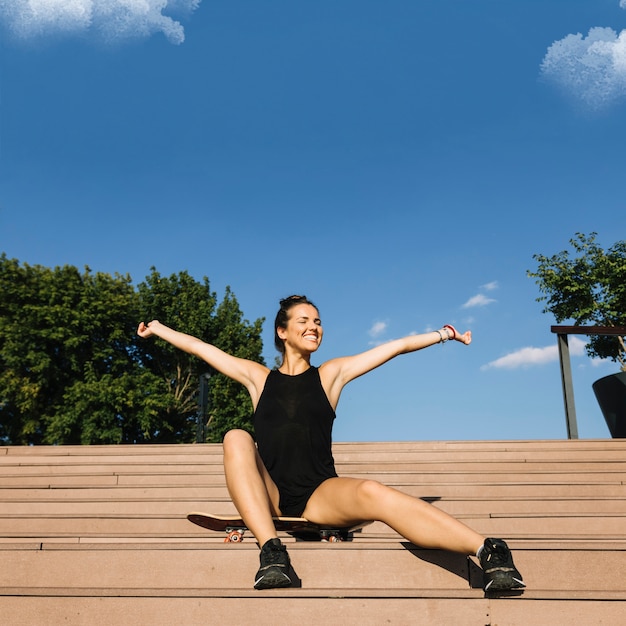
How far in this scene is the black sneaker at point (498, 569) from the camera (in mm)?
1970

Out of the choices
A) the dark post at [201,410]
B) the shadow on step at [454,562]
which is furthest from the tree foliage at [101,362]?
the shadow on step at [454,562]

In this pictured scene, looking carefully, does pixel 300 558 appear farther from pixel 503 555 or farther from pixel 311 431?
pixel 503 555

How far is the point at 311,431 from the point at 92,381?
20267mm

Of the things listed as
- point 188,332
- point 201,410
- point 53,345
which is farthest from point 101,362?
point 201,410

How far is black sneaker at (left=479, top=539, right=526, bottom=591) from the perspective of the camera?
1970mm

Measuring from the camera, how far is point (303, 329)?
2.97 m

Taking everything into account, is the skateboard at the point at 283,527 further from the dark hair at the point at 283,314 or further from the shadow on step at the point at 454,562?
the dark hair at the point at 283,314

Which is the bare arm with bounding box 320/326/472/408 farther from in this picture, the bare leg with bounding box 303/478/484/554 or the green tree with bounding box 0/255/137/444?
the green tree with bounding box 0/255/137/444

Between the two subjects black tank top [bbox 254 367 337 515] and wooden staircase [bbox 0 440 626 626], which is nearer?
wooden staircase [bbox 0 440 626 626]

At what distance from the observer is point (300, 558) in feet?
7.89

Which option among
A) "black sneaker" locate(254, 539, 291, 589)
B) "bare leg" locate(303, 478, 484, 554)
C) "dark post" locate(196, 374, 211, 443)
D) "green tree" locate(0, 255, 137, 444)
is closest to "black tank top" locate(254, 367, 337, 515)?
"bare leg" locate(303, 478, 484, 554)

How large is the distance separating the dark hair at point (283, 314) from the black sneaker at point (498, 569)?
4.75 ft

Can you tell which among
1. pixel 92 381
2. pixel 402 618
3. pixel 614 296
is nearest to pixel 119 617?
pixel 402 618

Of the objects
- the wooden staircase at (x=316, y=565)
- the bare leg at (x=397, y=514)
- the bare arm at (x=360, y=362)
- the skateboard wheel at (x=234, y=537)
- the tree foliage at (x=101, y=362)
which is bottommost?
the wooden staircase at (x=316, y=565)
